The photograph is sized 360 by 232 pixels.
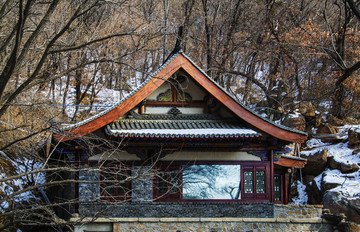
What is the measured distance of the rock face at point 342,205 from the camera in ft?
58.4

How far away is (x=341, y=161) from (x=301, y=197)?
2617 millimetres

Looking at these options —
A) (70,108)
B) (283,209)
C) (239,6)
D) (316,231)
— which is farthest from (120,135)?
(239,6)

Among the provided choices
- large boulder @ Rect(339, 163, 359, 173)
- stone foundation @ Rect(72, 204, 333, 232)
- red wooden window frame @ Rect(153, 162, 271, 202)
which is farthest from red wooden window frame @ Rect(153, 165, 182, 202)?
large boulder @ Rect(339, 163, 359, 173)

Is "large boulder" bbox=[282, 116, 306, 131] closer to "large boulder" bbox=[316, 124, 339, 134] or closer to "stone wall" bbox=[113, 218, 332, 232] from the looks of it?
"large boulder" bbox=[316, 124, 339, 134]

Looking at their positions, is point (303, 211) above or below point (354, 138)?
below

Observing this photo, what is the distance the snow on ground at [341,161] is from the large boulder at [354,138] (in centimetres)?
31

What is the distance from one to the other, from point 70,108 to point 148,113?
1451 cm

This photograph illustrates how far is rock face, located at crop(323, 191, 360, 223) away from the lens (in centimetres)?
1781

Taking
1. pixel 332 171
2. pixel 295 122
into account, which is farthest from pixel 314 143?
pixel 332 171

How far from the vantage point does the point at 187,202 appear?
45.8 feet

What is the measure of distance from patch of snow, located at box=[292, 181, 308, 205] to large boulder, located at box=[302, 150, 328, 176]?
86 centimetres

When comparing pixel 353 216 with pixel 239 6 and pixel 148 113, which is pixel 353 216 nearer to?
pixel 148 113

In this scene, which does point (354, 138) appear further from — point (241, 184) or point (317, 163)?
point (241, 184)

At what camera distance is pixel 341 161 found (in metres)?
21.3
